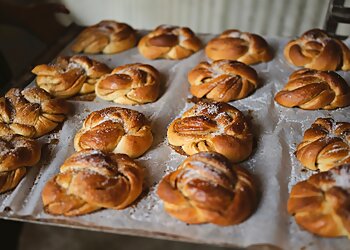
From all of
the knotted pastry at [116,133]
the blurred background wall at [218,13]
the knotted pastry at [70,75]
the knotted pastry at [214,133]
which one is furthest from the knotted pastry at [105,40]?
the blurred background wall at [218,13]

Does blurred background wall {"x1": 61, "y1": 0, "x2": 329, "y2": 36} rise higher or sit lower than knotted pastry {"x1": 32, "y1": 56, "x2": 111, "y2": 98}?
lower

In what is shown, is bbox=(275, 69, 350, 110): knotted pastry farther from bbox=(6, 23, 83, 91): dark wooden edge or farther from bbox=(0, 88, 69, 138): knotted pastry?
bbox=(6, 23, 83, 91): dark wooden edge

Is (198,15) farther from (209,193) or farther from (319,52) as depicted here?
(209,193)

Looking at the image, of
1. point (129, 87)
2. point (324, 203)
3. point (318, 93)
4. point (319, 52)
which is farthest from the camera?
point (319, 52)

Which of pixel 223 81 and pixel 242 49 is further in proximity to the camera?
pixel 242 49

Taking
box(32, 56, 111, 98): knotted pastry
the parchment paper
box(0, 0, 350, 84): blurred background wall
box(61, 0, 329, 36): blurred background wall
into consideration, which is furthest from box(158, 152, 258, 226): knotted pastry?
box(61, 0, 329, 36): blurred background wall

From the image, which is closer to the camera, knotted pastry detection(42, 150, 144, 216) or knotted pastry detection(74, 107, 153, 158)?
knotted pastry detection(42, 150, 144, 216)

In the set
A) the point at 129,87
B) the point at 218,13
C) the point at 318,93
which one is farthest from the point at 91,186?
the point at 218,13

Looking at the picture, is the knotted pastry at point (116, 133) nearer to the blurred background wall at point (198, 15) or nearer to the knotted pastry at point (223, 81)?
the knotted pastry at point (223, 81)
